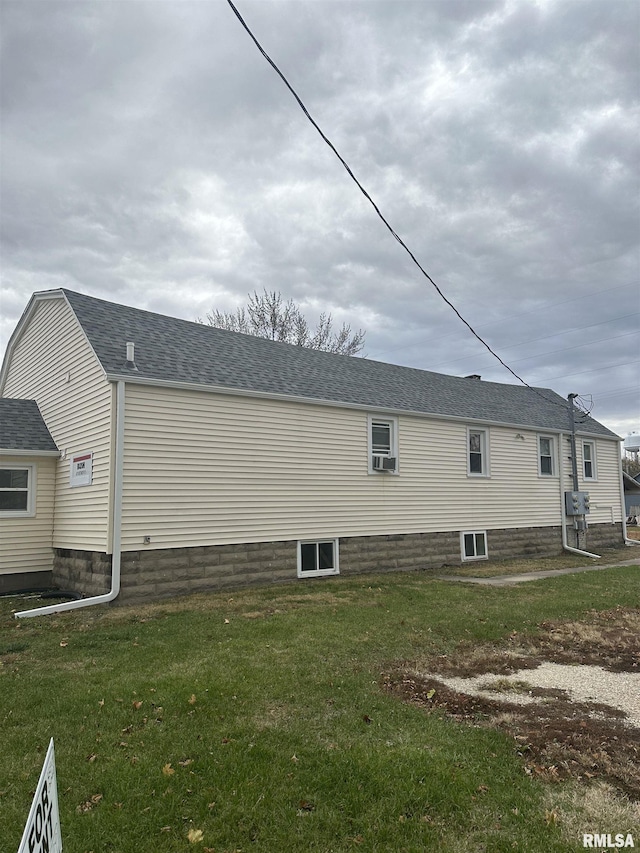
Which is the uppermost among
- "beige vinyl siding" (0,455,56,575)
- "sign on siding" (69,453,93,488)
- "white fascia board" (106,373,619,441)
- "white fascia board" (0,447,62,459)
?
"white fascia board" (106,373,619,441)

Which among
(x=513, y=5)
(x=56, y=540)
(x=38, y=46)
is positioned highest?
(x=513, y=5)

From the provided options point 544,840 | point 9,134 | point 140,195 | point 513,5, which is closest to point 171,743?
point 544,840

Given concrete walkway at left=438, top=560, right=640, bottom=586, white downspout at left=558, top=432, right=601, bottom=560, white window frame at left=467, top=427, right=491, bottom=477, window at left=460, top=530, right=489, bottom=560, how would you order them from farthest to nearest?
white downspout at left=558, top=432, right=601, bottom=560
white window frame at left=467, top=427, right=491, bottom=477
window at left=460, top=530, right=489, bottom=560
concrete walkway at left=438, top=560, right=640, bottom=586

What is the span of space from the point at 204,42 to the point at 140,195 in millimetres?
8654

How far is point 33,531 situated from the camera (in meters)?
12.3

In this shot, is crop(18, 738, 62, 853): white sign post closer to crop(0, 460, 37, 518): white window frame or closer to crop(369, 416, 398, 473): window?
crop(0, 460, 37, 518): white window frame

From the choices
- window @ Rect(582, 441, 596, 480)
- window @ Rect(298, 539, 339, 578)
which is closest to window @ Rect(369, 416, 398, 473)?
window @ Rect(298, 539, 339, 578)

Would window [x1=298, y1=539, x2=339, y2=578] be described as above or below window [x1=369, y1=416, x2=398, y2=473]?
below

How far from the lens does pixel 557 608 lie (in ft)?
32.4

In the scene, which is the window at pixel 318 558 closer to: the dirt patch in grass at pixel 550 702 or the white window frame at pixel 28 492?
the white window frame at pixel 28 492

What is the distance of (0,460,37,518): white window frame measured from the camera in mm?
12086

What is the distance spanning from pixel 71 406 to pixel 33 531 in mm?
2677

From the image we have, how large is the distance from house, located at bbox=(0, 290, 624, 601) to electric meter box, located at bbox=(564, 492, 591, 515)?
240 cm

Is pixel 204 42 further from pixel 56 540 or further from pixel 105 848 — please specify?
pixel 56 540
